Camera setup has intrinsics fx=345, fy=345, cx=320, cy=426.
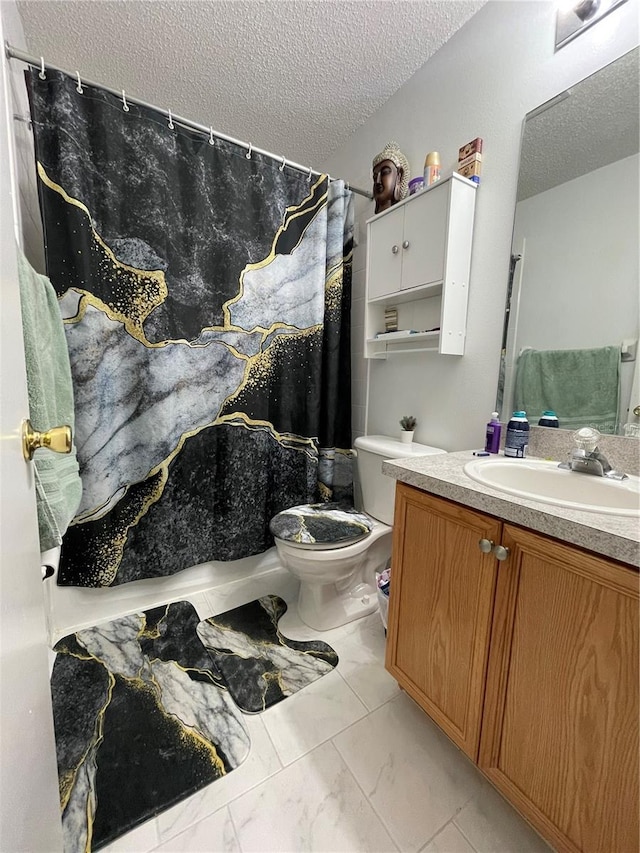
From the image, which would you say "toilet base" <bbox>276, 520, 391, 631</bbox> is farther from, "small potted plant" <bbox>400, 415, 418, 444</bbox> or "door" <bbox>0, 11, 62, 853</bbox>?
"door" <bbox>0, 11, 62, 853</bbox>

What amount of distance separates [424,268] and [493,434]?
702 mm

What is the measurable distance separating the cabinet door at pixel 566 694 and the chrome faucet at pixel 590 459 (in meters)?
0.36

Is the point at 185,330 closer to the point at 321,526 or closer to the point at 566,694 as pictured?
the point at 321,526

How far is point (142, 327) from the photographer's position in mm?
1363

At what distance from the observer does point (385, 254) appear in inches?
60.5

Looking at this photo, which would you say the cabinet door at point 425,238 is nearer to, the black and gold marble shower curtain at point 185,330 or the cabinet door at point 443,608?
the black and gold marble shower curtain at point 185,330

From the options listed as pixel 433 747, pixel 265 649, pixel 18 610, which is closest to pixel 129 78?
pixel 18 610

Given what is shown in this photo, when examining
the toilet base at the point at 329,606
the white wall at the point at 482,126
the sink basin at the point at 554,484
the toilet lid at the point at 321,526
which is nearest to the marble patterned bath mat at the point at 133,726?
the toilet base at the point at 329,606

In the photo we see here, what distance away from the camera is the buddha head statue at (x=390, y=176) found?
150 cm

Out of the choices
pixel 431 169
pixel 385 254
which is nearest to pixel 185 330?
pixel 385 254

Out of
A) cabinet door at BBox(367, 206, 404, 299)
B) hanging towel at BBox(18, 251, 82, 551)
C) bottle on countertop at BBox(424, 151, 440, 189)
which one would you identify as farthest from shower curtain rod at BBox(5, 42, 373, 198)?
hanging towel at BBox(18, 251, 82, 551)

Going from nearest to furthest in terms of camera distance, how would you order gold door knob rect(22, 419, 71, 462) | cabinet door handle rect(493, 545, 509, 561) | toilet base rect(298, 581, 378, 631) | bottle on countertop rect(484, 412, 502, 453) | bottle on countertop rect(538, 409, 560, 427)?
gold door knob rect(22, 419, 71, 462), cabinet door handle rect(493, 545, 509, 561), bottle on countertop rect(538, 409, 560, 427), bottle on countertop rect(484, 412, 502, 453), toilet base rect(298, 581, 378, 631)

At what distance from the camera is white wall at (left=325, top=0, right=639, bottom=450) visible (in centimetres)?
106

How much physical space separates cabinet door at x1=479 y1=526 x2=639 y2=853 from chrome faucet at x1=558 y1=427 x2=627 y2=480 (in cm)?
36
